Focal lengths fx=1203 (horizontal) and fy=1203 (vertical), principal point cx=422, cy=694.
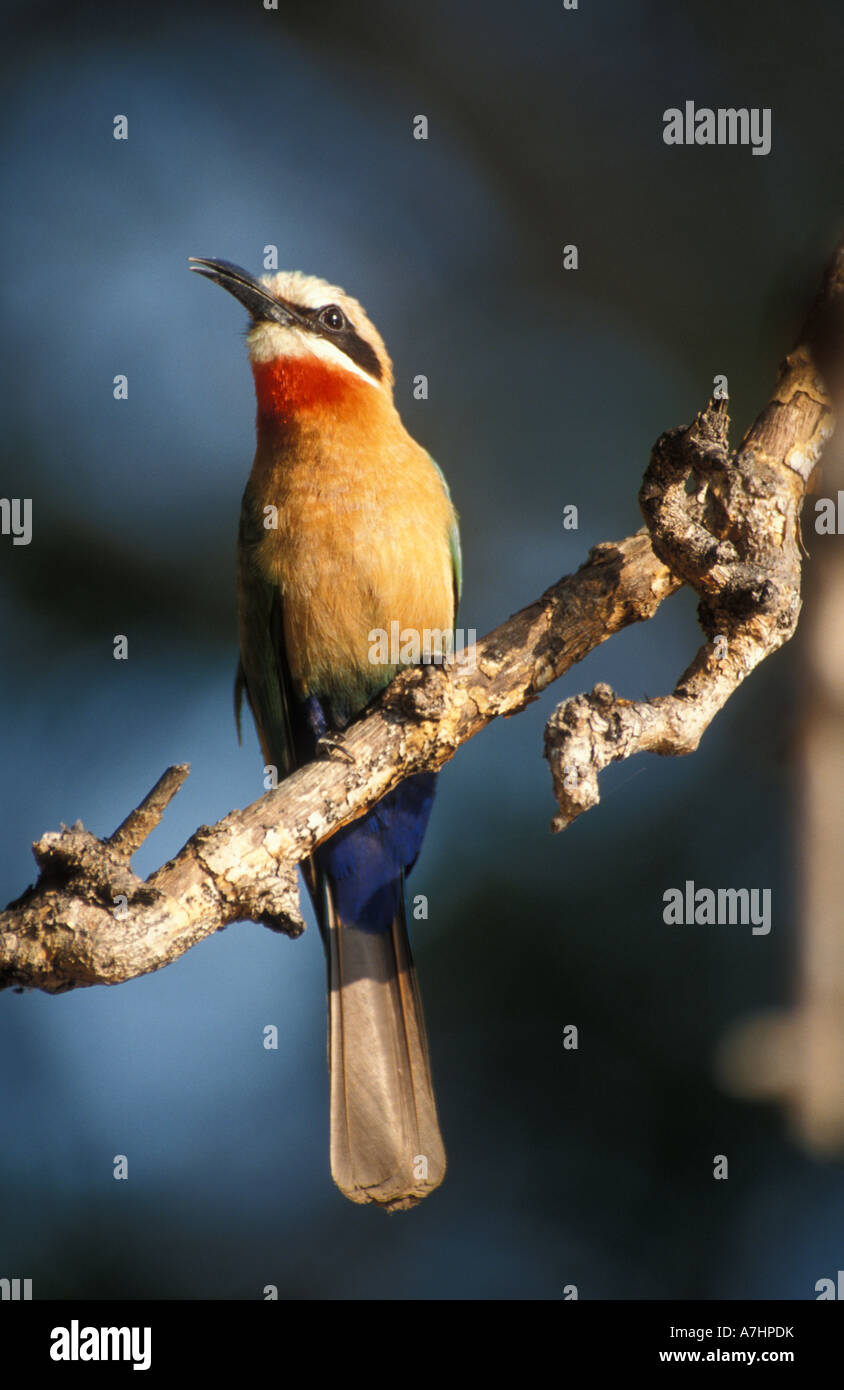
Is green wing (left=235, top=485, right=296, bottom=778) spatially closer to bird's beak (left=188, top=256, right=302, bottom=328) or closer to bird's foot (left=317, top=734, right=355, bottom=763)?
bird's beak (left=188, top=256, right=302, bottom=328)

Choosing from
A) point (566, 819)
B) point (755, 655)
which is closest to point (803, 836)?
point (755, 655)

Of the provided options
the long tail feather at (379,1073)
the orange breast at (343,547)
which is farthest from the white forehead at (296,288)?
the long tail feather at (379,1073)

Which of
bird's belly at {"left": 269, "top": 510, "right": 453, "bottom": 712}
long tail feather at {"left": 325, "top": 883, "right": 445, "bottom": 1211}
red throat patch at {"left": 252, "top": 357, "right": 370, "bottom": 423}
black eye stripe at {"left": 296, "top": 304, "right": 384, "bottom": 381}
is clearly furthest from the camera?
black eye stripe at {"left": 296, "top": 304, "right": 384, "bottom": 381}

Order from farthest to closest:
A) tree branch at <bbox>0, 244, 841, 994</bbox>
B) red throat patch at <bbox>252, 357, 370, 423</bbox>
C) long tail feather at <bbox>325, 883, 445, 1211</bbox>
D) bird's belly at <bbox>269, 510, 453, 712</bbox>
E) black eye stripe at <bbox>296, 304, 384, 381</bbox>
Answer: black eye stripe at <bbox>296, 304, 384, 381</bbox> < red throat patch at <bbox>252, 357, 370, 423</bbox> < bird's belly at <bbox>269, 510, 453, 712</bbox> < long tail feather at <bbox>325, 883, 445, 1211</bbox> < tree branch at <bbox>0, 244, 841, 994</bbox>

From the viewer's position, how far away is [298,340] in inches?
105

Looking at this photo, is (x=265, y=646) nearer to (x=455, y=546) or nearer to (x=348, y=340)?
(x=455, y=546)

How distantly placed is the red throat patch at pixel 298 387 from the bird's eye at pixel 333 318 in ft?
0.39

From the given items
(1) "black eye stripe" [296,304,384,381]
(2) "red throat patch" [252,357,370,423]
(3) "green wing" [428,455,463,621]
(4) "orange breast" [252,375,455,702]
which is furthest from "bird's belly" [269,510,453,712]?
(1) "black eye stripe" [296,304,384,381]

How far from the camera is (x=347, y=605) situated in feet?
8.20

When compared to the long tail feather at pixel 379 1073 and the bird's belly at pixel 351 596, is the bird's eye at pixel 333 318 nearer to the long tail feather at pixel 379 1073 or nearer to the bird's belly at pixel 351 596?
the bird's belly at pixel 351 596

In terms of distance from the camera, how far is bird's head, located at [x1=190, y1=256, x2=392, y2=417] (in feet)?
8.62

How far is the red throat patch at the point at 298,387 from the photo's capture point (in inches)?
103

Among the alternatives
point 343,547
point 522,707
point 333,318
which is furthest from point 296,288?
point 522,707

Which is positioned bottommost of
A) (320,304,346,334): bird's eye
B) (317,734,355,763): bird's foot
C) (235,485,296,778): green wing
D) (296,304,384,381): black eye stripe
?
(317,734,355,763): bird's foot
